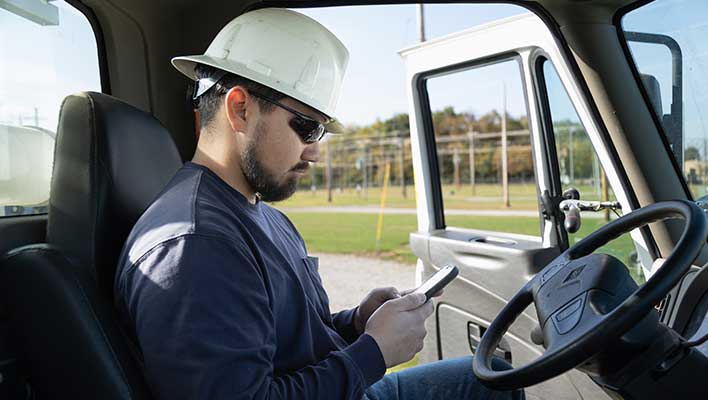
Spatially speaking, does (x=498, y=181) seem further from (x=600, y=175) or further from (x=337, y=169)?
(x=600, y=175)

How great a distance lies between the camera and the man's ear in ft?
4.66

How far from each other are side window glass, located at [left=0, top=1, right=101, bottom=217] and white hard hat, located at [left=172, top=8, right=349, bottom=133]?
45 centimetres

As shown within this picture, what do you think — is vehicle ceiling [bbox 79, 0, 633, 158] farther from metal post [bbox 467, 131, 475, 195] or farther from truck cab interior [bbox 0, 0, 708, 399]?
metal post [bbox 467, 131, 475, 195]

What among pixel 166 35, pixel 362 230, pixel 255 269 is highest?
pixel 166 35

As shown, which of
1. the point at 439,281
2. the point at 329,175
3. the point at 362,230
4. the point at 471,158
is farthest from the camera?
the point at 329,175

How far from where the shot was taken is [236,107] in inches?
56.1

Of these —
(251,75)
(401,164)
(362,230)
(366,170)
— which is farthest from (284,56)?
(366,170)

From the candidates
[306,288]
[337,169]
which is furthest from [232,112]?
[337,169]

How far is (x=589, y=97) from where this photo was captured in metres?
2.06

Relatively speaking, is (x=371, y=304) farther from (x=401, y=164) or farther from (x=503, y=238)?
(x=401, y=164)

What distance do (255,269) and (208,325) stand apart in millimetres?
168

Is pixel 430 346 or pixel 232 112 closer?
pixel 232 112

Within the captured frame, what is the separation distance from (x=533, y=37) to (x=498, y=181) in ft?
49.4

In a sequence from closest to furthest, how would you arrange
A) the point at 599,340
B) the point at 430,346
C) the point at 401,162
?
the point at 599,340
the point at 430,346
the point at 401,162
